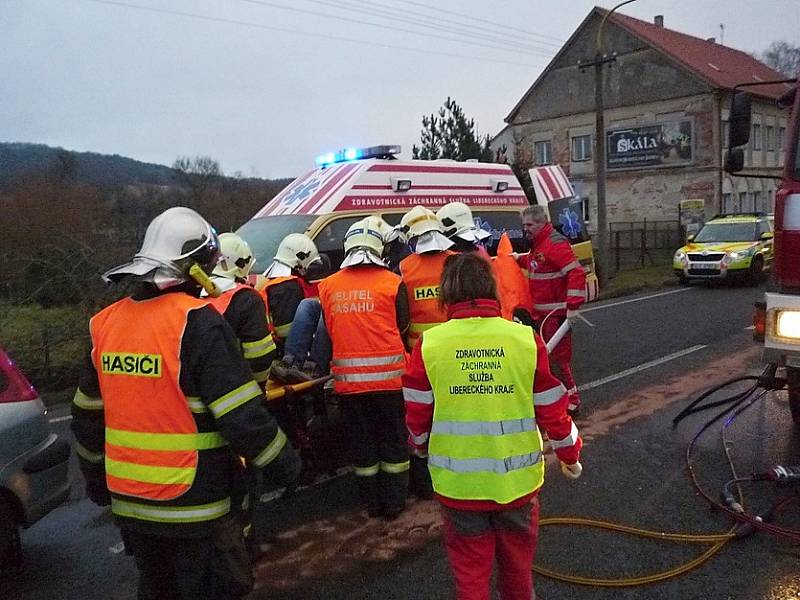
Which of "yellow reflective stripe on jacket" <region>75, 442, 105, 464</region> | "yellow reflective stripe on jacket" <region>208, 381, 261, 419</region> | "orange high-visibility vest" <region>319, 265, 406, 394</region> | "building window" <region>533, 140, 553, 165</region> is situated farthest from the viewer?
"building window" <region>533, 140, 553, 165</region>

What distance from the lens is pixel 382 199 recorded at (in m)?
8.28

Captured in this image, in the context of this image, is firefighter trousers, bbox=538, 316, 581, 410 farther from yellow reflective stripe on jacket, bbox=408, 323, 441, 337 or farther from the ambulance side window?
the ambulance side window

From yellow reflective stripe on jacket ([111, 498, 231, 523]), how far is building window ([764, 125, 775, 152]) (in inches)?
1555

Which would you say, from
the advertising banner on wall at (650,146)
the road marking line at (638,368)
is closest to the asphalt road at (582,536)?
the road marking line at (638,368)

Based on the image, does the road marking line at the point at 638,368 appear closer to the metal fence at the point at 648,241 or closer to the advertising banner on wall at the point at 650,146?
the metal fence at the point at 648,241

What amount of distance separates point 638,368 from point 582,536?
470 centimetres

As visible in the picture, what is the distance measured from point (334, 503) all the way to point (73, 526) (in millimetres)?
1777

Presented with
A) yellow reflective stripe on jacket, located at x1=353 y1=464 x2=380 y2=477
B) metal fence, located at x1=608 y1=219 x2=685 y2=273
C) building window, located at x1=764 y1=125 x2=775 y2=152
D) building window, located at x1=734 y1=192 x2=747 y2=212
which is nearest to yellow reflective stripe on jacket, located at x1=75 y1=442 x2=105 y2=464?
yellow reflective stripe on jacket, located at x1=353 y1=464 x2=380 y2=477

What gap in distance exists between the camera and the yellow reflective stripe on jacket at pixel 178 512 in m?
2.43

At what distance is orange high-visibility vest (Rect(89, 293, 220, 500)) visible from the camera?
2.39 meters

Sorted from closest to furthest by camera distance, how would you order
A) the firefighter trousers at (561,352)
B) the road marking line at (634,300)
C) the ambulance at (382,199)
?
the firefighter trousers at (561,352) → the ambulance at (382,199) → the road marking line at (634,300)

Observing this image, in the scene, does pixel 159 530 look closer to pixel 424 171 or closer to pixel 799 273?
pixel 799 273

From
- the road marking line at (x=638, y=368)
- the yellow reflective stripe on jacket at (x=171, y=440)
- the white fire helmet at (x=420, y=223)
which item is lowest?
the road marking line at (x=638, y=368)

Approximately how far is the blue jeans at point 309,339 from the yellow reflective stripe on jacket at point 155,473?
2224mm
